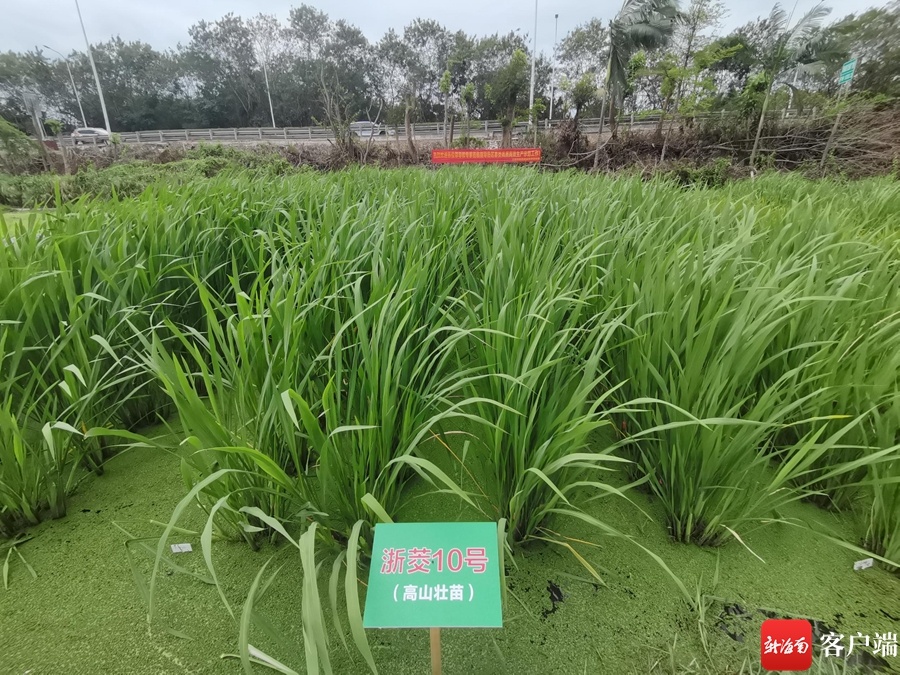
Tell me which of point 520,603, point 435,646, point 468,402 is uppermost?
point 468,402

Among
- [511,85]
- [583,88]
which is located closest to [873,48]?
[583,88]

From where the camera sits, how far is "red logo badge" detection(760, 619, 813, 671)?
621 millimetres

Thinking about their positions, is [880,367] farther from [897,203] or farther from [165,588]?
[897,203]

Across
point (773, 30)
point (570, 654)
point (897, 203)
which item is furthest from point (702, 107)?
point (570, 654)

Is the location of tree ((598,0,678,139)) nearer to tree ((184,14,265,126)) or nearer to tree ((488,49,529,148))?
tree ((488,49,529,148))

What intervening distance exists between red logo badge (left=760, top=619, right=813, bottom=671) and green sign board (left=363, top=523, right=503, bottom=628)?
468 mm

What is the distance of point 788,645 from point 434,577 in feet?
1.84

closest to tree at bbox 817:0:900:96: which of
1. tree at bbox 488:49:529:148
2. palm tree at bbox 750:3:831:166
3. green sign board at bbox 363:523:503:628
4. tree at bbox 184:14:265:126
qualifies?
palm tree at bbox 750:3:831:166

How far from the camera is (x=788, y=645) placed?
62 centimetres

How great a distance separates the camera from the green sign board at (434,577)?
475 mm

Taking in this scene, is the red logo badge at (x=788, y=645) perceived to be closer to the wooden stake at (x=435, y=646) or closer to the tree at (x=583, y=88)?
the wooden stake at (x=435, y=646)

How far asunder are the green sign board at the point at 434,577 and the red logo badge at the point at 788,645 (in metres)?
0.47

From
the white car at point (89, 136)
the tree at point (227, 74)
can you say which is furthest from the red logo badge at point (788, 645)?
the tree at point (227, 74)

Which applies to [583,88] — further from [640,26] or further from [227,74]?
[227,74]
